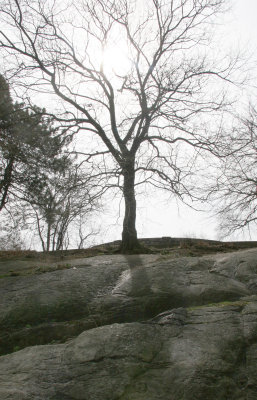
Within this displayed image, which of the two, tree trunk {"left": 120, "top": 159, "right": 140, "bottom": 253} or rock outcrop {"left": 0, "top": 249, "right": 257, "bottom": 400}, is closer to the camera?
rock outcrop {"left": 0, "top": 249, "right": 257, "bottom": 400}

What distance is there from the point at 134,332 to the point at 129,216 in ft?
22.3

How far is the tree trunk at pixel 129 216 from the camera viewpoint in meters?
12.0

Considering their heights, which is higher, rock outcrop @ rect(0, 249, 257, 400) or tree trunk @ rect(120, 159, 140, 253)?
tree trunk @ rect(120, 159, 140, 253)

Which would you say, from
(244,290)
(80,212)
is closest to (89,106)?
(80,212)

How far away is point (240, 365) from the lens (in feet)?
16.6

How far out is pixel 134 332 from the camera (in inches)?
227

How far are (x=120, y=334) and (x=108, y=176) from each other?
6.19m

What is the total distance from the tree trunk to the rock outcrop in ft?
9.80

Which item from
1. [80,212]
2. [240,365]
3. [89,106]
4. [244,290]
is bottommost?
[240,365]

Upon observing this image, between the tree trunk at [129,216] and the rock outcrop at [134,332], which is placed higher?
the tree trunk at [129,216]

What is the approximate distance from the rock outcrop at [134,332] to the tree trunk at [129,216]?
2.99 meters

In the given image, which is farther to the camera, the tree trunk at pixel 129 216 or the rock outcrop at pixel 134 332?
the tree trunk at pixel 129 216

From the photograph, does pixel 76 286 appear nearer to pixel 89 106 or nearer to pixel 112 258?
pixel 112 258

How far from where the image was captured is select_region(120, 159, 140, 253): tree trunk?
12.0 metres
